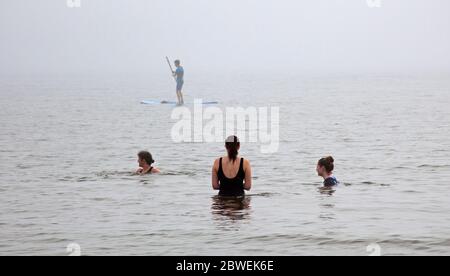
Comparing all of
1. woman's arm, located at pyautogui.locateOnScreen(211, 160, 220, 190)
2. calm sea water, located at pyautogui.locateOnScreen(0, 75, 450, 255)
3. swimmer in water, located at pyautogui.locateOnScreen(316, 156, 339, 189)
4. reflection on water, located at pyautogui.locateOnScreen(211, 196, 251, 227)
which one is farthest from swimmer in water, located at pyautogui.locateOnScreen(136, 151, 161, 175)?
woman's arm, located at pyautogui.locateOnScreen(211, 160, 220, 190)

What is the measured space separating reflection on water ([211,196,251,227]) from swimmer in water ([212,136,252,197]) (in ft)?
1.20

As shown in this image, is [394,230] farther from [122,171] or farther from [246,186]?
[122,171]

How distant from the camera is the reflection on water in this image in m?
17.9

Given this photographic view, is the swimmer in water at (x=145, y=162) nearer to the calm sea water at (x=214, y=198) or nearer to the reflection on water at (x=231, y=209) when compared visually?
the calm sea water at (x=214, y=198)

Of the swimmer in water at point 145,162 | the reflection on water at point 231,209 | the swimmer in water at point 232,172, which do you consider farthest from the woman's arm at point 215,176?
the swimmer in water at point 145,162

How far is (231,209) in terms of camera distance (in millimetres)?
18578

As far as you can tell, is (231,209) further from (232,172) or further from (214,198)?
(214,198)

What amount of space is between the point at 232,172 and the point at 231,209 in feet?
3.20

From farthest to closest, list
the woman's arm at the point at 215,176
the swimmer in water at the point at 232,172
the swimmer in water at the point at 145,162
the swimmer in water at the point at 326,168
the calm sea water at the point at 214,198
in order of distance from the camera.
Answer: the swimmer in water at the point at 145,162
the swimmer in water at the point at 326,168
the woman's arm at the point at 215,176
the swimmer in water at the point at 232,172
the calm sea water at the point at 214,198

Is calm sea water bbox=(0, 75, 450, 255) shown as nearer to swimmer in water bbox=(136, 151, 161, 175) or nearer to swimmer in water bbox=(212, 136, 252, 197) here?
swimmer in water bbox=(136, 151, 161, 175)

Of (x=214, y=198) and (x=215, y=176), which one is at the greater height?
(x=215, y=176)

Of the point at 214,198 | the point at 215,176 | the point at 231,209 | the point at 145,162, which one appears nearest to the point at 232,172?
the point at 215,176

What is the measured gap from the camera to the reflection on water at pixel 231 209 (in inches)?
705

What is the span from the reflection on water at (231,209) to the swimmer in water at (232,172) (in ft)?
1.20
